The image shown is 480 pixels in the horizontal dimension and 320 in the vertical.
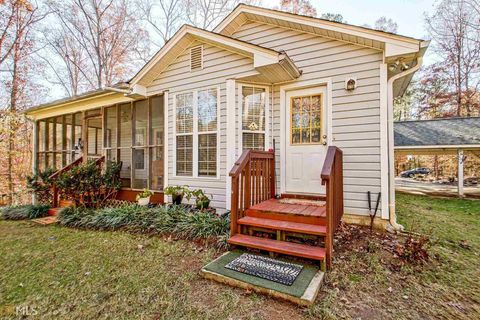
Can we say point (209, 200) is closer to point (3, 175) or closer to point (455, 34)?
point (3, 175)

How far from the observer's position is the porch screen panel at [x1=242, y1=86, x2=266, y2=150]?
16.1ft

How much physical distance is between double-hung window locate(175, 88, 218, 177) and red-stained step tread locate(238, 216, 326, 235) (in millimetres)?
1809

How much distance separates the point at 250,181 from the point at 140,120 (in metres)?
4.35

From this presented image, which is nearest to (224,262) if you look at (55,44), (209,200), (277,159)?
(209,200)

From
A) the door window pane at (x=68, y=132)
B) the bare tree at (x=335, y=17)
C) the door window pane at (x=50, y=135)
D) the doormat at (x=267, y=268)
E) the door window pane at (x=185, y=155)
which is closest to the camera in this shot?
the doormat at (x=267, y=268)

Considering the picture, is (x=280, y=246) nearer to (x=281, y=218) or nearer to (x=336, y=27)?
(x=281, y=218)

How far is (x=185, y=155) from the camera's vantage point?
5523 millimetres

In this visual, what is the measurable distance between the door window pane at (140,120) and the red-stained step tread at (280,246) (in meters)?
4.63

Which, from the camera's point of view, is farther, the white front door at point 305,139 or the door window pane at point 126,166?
the door window pane at point 126,166

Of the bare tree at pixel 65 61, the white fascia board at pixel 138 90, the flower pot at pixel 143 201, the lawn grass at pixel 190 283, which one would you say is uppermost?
the bare tree at pixel 65 61

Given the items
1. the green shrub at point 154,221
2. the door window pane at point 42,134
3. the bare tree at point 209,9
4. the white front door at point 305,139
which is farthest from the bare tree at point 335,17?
the door window pane at point 42,134

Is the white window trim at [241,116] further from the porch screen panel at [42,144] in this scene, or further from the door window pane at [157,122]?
the porch screen panel at [42,144]

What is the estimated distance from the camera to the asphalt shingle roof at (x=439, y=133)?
9039 millimetres

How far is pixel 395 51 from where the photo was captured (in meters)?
3.88
